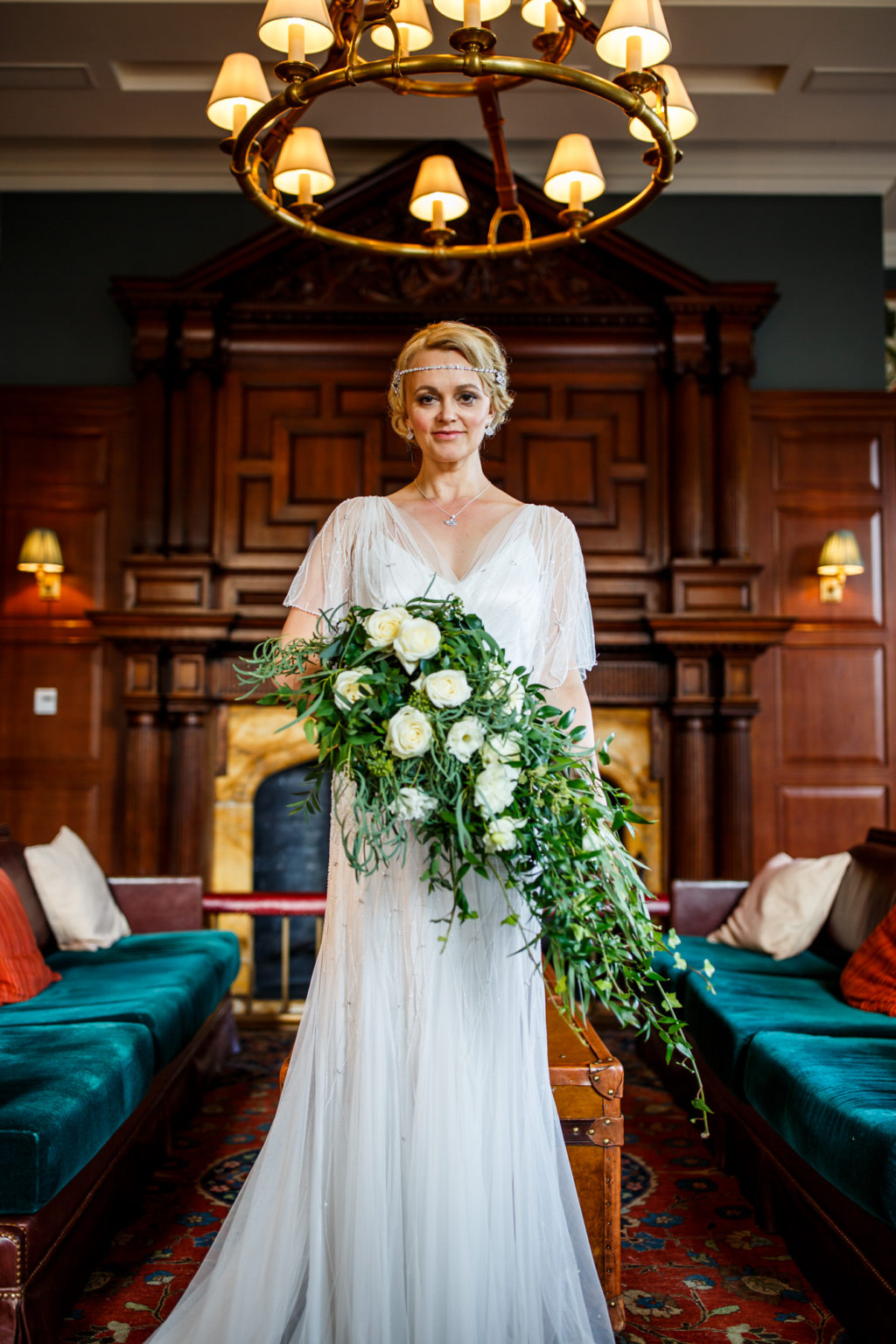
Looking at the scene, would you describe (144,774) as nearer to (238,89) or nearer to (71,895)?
(71,895)

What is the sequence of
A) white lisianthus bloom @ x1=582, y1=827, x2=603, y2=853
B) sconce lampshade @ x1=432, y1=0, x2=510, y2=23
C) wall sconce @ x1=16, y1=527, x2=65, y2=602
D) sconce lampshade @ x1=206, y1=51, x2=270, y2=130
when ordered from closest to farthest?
white lisianthus bloom @ x1=582, y1=827, x2=603, y2=853 < sconce lampshade @ x1=432, y1=0, x2=510, y2=23 < sconce lampshade @ x1=206, y1=51, x2=270, y2=130 < wall sconce @ x1=16, y1=527, x2=65, y2=602

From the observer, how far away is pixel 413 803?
170 centimetres

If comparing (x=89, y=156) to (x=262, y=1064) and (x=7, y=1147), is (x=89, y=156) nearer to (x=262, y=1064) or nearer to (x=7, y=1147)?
(x=262, y=1064)

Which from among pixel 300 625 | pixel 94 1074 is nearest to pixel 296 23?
pixel 300 625

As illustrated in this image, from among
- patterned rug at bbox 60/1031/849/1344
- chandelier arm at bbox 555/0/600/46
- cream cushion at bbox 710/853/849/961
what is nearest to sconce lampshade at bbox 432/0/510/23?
chandelier arm at bbox 555/0/600/46

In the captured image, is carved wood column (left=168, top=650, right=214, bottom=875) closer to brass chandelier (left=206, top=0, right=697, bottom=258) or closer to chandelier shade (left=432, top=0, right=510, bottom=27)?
brass chandelier (left=206, top=0, right=697, bottom=258)

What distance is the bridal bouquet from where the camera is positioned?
1701mm

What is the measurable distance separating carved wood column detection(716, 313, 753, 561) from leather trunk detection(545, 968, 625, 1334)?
3.36 meters

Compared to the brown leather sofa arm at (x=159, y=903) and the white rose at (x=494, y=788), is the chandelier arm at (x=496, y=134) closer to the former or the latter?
the white rose at (x=494, y=788)

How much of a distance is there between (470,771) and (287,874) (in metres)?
3.91

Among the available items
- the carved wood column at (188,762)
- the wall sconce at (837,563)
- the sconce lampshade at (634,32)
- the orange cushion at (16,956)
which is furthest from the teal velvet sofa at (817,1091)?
the sconce lampshade at (634,32)

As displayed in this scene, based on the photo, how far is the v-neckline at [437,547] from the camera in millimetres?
2084

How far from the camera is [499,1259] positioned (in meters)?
1.85

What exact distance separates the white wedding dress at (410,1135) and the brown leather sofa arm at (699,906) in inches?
91.9
